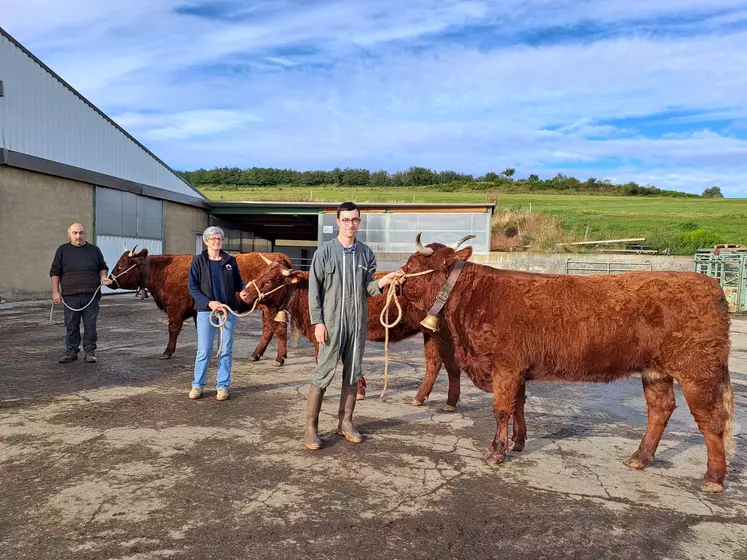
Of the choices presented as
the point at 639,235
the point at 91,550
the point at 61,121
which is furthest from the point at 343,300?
the point at 639,235

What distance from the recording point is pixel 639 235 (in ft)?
121

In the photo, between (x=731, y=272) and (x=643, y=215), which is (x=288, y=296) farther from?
(x=643, y=215)

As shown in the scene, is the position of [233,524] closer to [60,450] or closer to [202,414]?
[60,450]

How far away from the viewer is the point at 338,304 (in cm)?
421

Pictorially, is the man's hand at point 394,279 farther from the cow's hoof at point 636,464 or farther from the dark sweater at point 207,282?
the cow's hoof at point 636,464

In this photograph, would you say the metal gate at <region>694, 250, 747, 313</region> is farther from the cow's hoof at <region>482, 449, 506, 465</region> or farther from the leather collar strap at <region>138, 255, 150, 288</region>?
the leather collar strap at <region>138, 255, 150, 288</region>

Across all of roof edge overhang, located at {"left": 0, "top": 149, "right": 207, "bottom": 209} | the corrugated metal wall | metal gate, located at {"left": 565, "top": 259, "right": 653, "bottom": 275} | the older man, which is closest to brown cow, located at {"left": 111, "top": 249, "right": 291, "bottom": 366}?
the older man

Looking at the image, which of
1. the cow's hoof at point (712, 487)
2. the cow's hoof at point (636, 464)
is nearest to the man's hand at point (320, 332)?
the cow's hoof at point (636, 464)

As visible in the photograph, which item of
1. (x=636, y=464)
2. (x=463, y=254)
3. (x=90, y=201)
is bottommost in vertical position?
(x=636, y=464)

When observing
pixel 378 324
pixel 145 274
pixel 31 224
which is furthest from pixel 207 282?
pixel 31 224

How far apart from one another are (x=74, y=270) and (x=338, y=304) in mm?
4826

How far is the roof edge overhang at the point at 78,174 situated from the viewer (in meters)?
14.8

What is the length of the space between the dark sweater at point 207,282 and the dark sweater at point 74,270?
7.88 feet

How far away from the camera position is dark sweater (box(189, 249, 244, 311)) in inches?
219
